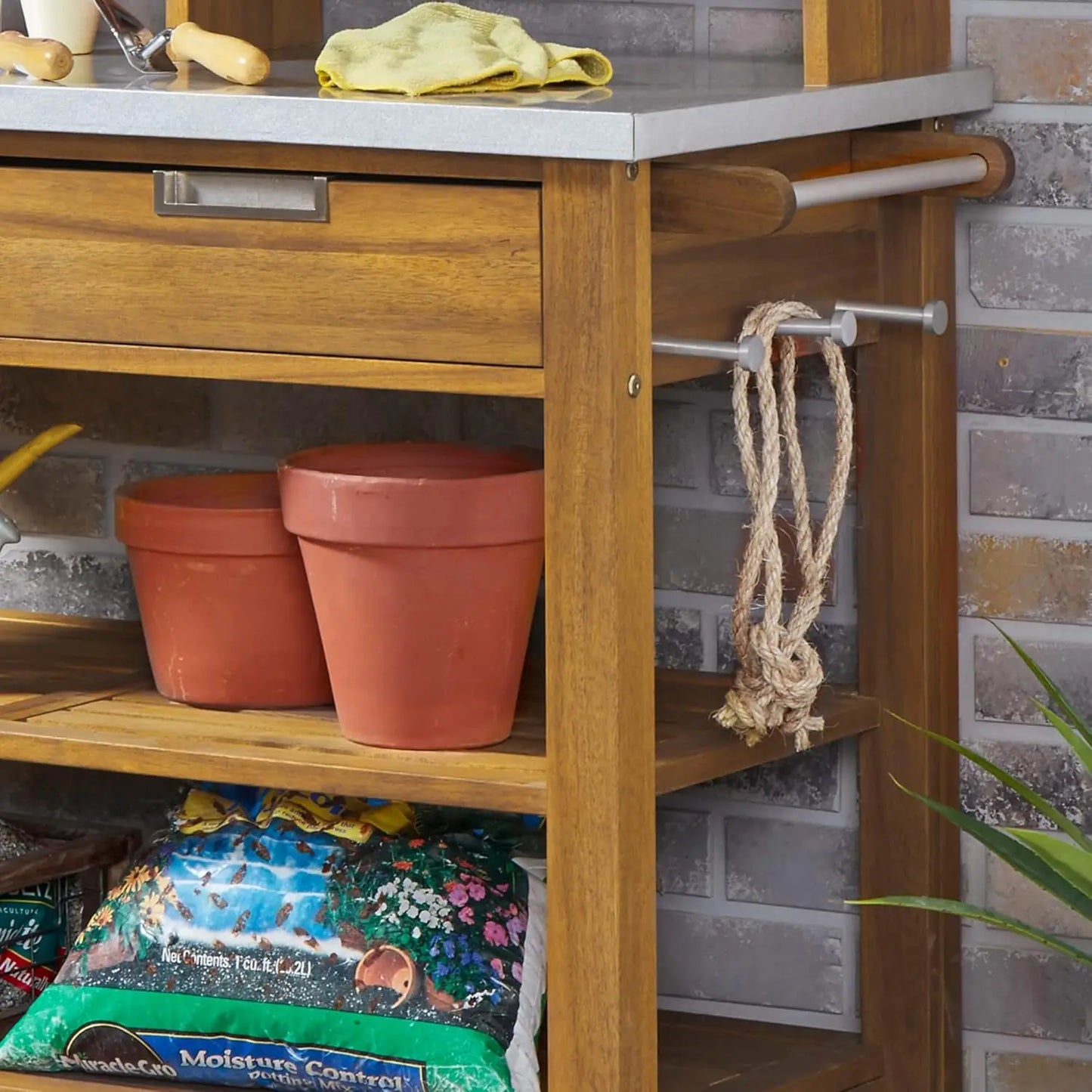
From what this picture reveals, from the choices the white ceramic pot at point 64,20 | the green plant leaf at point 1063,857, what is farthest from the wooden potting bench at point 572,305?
the green plant leaf at point 1063,857

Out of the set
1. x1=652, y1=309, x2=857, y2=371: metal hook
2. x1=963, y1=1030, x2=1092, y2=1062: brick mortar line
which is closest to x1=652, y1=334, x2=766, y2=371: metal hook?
x1=652, y1=309, x2=857, y2=371: metal hook

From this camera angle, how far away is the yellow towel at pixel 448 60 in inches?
64.2

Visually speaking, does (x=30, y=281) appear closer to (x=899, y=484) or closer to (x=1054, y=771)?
(x=899, y=484)

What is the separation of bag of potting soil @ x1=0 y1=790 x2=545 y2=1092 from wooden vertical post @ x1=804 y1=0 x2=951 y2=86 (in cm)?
70

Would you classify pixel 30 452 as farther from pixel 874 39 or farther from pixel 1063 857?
pixel 1063 857

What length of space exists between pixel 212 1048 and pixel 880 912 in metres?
0.59

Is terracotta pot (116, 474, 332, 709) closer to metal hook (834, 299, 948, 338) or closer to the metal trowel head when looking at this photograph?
the metal trowel head

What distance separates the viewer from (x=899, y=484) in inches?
75.9

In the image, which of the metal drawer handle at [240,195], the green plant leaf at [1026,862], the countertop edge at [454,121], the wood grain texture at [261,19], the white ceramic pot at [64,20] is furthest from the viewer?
the white ceramic pot at [64,20]

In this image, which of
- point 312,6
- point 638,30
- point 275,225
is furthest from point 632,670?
point 312,6

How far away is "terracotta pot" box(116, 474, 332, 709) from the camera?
73.1 inches

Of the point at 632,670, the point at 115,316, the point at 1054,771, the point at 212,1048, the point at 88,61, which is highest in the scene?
the point at 88,61

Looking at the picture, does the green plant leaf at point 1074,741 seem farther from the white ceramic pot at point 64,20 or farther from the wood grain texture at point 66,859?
the white ceramic pot at point 64,20

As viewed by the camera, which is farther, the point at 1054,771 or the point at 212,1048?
the point at 1054,771
